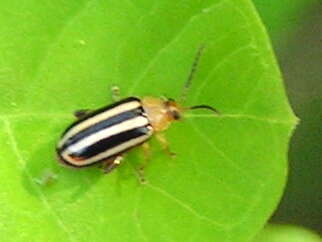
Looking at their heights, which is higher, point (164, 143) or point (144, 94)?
point (144, 94)

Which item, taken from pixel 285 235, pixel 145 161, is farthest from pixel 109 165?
pixel 285 235

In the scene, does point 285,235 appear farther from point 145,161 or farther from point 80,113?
point 80,113

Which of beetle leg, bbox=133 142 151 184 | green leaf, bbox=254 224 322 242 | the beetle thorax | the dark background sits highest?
the dark background

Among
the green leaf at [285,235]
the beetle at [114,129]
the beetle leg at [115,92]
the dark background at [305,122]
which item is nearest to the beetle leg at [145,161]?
the beetle at [114,129]

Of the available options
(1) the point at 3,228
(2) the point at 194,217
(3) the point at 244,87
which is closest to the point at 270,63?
(3) the point at 244,87

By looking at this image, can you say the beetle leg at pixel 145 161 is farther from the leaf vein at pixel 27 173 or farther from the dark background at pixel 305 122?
the dark background at pixel 305 122

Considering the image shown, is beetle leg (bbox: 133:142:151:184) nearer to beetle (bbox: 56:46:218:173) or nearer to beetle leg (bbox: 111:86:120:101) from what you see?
beetle (bbox: 56:46:218:173)

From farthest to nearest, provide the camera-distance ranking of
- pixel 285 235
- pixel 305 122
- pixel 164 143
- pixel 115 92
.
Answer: pixel 305 122
pixel 285 235
pixel 164 143
pixel 115 92

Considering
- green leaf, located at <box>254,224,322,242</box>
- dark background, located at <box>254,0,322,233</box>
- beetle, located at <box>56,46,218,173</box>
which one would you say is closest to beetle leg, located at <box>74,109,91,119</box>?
beetle, located at <box>56,46,218,173</box>
